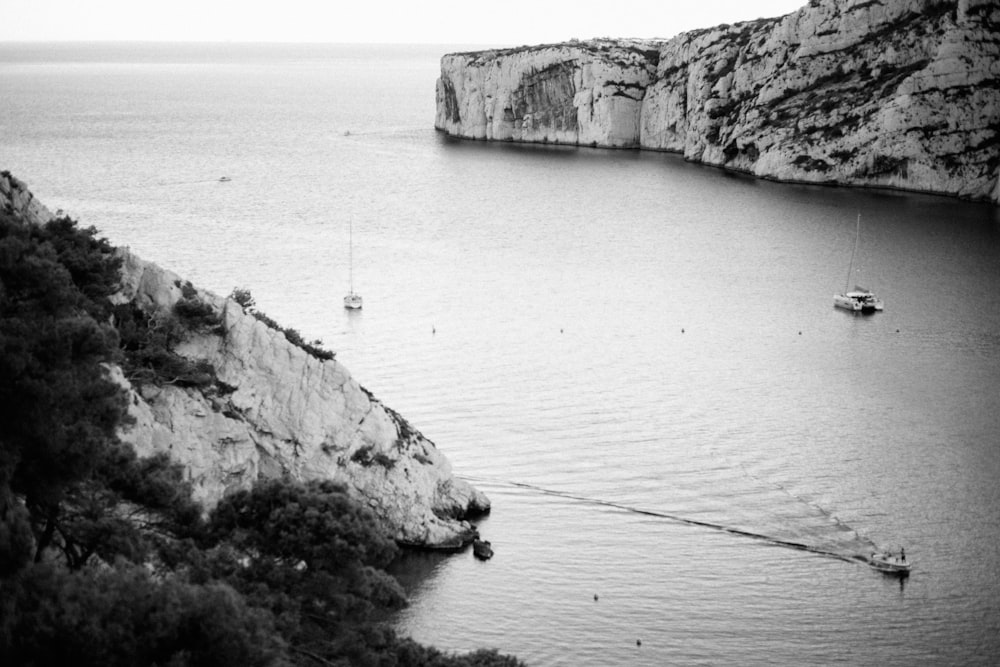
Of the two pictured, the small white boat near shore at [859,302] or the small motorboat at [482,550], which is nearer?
the small motorboat at [482,550]

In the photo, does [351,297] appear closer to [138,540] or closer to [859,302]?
[859,302]

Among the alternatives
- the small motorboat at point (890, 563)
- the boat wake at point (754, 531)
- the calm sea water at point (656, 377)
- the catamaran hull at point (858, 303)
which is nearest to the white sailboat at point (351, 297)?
the calm sea water at point (656, 377)

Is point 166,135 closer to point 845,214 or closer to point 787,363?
point 845,214

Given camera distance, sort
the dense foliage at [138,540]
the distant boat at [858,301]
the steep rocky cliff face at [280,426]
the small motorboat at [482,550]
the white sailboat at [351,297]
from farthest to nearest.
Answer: the distant boat at [858,301]
the white sailboat at [351,297]
the small motorboat at [482,550]
the steep rocky cliff face at [280,426]
the dense foliage at [138,540]

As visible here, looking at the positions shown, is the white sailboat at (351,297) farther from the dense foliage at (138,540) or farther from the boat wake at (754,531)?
the dense foliage at (138,540)

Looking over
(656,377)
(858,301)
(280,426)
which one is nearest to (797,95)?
(858,301)

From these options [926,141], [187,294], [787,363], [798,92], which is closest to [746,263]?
[787,363]
